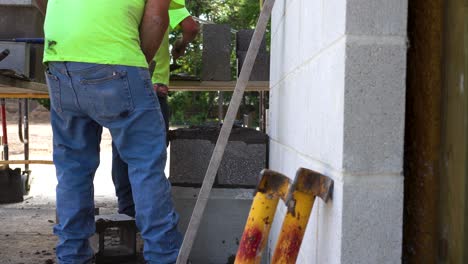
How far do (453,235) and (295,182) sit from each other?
43cm

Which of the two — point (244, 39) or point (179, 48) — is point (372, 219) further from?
point (244, 39)

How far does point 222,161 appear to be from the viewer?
3816mm

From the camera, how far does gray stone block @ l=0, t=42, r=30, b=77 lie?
4.38 meters

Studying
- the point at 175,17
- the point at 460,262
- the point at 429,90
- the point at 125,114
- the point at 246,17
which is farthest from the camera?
the point at 246,17

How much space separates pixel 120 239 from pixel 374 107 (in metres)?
2.74

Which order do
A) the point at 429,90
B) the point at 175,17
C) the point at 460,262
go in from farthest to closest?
the point at 175,17 < the point at 429,90 < the point at 460,262

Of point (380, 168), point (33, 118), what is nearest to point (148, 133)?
point (380, 168)

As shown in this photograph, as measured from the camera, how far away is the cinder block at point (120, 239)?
367 centimetres

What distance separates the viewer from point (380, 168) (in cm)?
154

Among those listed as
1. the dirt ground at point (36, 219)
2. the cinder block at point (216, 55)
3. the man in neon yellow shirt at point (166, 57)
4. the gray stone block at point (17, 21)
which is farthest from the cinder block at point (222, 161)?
the gray stone block at point (17, 21)

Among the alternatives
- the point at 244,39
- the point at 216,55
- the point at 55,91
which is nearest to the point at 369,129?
the point at 55,91

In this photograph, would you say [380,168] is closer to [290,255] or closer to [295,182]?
[295,182]

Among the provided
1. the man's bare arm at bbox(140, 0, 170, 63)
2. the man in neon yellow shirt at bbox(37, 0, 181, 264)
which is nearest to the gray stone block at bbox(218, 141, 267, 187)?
the man in neon yellow shirt at bbox(37, 0, 181, 264)

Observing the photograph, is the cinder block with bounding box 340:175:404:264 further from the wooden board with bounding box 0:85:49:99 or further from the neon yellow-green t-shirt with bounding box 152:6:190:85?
the wooden board with bounding box 0:85:49:99
